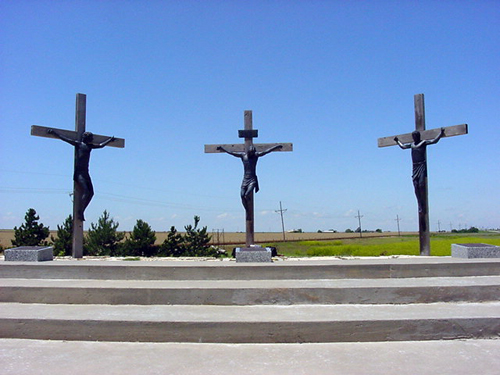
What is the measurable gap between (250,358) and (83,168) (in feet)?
23.7

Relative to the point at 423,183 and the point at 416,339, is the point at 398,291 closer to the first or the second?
the point at 416,339

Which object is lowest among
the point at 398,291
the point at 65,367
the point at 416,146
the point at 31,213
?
the point at 65,367

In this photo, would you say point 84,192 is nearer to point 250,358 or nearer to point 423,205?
point 250,358

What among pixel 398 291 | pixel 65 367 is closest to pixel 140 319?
pixel 65 367

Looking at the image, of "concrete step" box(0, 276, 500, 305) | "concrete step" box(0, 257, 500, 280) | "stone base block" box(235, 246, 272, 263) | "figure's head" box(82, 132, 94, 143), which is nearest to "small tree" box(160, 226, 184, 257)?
"figure's head" box(82, 132, 94, 143)

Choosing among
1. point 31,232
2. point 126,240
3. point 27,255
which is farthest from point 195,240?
point 27,255

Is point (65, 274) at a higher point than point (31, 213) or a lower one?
lower

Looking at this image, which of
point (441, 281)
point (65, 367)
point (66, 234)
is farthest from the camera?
point (66, 234)

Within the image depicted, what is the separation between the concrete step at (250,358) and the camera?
12.8 ft

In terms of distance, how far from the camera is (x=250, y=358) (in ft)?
14.0

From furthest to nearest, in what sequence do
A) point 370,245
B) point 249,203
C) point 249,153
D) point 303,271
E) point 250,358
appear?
1. point 370,245
2. point 249,203
3. point 249,153
4. point 303,271
5. point 250,358

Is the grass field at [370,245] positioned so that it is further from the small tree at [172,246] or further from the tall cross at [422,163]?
the small tree at [172,246]

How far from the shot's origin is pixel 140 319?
491 centimetres

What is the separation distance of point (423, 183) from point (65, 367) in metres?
8.41
